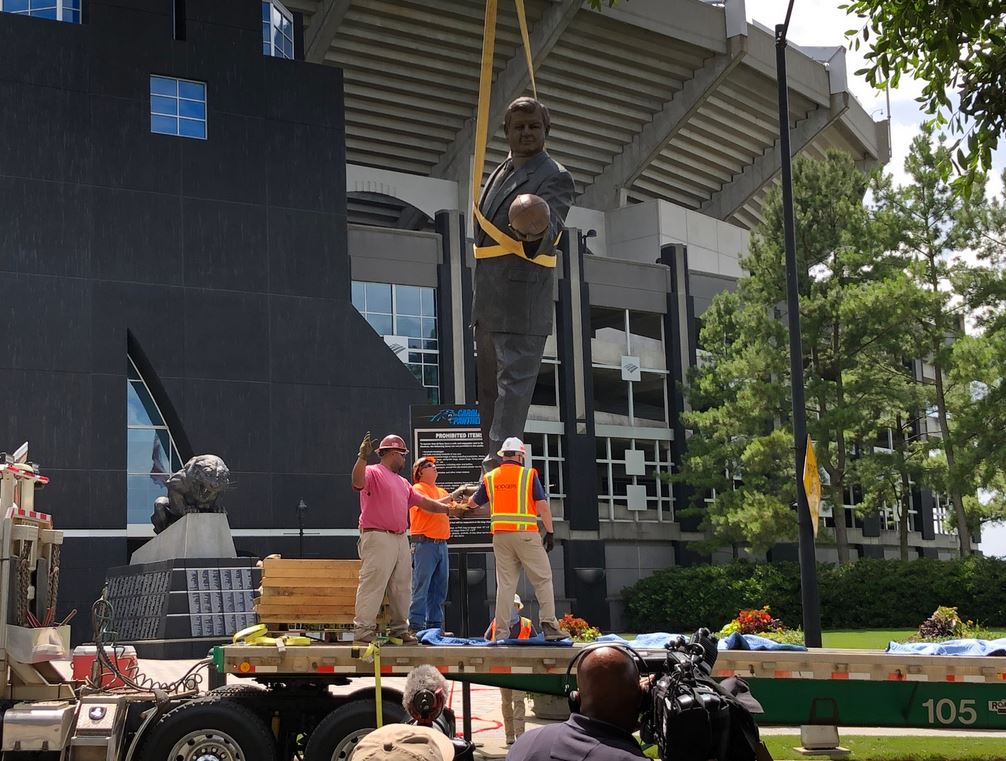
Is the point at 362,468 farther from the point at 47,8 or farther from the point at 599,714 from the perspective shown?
the point at 47,8

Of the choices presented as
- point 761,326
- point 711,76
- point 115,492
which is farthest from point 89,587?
point 711,76

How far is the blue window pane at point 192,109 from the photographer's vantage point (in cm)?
3881

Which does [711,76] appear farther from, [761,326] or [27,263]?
[27,263]

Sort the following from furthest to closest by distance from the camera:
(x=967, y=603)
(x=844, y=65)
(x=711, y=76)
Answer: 1. (x=844, y=65)
2. (x=711, y=76)
3. (x=967, y=603)

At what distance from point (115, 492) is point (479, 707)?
66.7ft

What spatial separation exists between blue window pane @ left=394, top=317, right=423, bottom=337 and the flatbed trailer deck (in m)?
36.3

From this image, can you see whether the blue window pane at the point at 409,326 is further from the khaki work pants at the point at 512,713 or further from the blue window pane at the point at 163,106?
the khaki work pants at the point at 512,713

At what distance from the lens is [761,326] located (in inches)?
1624

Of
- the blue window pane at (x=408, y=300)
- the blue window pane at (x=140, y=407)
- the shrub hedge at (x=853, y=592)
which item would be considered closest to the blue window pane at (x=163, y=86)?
the blue window pane at (x=140, y=407)

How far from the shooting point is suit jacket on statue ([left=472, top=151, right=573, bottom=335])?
1244 cm

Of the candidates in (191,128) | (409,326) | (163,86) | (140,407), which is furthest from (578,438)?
(163,86)

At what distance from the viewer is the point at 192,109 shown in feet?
128

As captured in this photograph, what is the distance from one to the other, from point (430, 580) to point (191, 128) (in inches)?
1126

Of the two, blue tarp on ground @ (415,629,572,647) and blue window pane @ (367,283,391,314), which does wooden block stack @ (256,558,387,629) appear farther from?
blue window pane @ (367,283,391,314)
